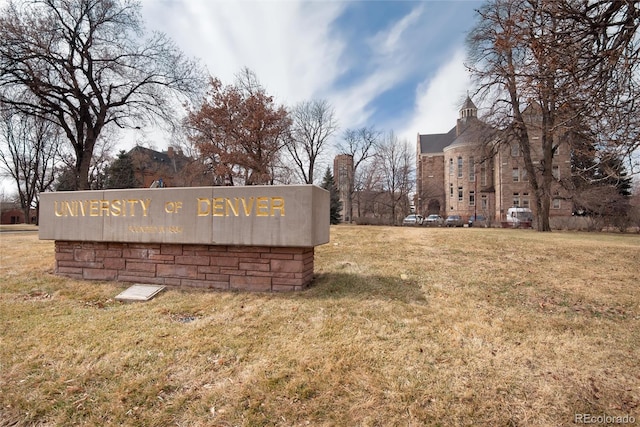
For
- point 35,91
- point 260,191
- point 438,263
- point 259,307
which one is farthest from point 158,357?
point 35,91

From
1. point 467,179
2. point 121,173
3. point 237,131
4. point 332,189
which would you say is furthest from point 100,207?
point 467,179

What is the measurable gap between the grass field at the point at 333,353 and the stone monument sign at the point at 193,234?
1.09ft

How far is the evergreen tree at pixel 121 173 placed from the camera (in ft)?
114

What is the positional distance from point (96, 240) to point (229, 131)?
1506 cm

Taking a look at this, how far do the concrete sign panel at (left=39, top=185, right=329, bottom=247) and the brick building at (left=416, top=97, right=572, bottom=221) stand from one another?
103 ft

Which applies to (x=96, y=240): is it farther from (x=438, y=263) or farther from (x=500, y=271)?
(x=500, y=271)

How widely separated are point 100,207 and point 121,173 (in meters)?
34.8

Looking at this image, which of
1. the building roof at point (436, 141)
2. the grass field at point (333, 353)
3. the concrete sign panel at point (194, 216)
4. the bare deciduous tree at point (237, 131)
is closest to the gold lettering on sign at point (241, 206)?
the concrete sign panel at point (194, 216)

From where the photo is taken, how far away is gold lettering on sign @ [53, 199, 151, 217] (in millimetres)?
5309

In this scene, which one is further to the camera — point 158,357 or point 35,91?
point 35,91

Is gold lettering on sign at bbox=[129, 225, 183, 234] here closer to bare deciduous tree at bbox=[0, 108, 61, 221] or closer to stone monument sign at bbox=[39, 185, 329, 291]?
stone monument sign at bbox=[39, 185, 329, 291]

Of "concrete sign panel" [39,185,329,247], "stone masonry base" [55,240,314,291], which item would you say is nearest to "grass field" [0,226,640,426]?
"stone masonry base" [55,240,314,291]

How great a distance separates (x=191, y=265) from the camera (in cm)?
516

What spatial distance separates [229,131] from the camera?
1947 centimetres
